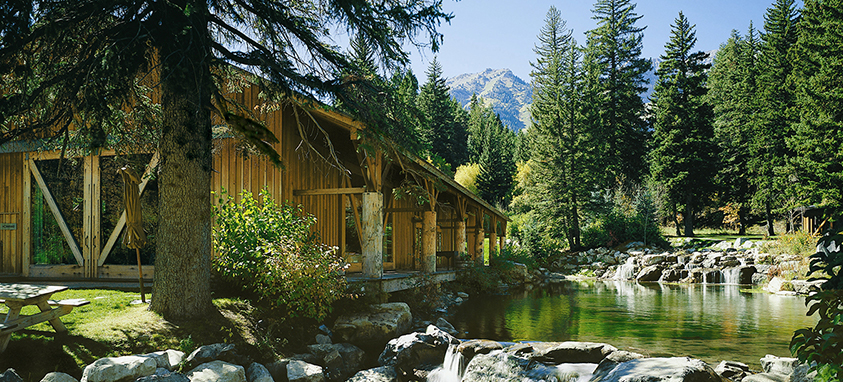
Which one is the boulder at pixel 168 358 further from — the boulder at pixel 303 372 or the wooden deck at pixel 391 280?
the wooden deck at pixel 391 280

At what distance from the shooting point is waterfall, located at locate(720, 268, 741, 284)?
2188 cm

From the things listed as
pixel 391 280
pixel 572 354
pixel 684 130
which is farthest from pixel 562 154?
pixel 572 354

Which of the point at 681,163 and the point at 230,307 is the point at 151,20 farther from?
the point at 681,163

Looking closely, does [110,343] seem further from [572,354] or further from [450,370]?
[572,354]

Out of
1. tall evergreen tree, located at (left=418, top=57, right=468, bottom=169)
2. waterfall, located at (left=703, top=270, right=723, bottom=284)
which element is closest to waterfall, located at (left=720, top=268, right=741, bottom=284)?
waterfall, located at (left=703, top=270, right=723, bottom=284)

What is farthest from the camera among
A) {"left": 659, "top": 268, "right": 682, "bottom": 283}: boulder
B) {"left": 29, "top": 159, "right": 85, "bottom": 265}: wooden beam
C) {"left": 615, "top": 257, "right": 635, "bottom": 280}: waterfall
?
{"left": 615, "top": 257, "right": 635, "bottom": 280}: waterfall

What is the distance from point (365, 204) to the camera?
1069 centimetres

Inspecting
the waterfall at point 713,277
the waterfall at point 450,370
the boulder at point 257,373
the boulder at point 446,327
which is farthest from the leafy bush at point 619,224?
the boulder at point 257,373

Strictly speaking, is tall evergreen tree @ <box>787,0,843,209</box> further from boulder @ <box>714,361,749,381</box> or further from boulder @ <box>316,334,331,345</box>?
boulder @ <box>316,334,331,345</box>

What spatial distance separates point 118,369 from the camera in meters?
5.56

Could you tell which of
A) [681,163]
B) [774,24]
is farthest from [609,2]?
[681,163]

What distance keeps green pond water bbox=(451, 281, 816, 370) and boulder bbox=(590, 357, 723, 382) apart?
246 cm

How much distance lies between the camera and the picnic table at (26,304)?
5.68 m

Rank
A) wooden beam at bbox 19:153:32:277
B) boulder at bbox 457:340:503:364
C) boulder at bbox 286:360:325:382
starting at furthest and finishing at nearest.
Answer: wooden beam at bbox 19:153:32:277, boulder at bbox 457:340:503:364, boulder at bbox 286:360:325:382
